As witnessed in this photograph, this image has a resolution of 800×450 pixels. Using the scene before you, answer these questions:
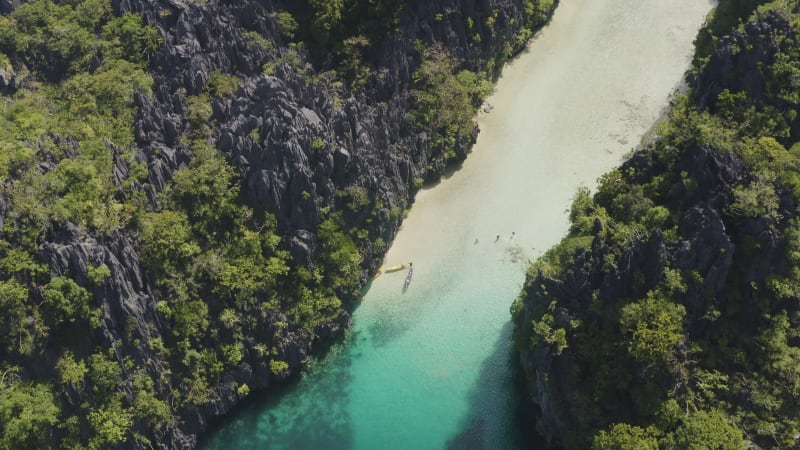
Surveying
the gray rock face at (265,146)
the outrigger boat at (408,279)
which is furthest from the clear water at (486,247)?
the gray rock face at (265,146)

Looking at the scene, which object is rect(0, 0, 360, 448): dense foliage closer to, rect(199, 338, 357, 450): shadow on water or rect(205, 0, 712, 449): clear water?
rect(199, 338, 357, 450): shadow on water

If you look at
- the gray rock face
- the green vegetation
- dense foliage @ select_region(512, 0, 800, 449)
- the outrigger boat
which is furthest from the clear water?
dense foliage @ select_region(512, 0, 800, 449)

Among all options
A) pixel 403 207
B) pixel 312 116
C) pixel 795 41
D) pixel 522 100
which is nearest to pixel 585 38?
pixel 522 100

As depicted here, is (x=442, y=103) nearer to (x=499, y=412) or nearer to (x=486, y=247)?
(x=486, y=247)

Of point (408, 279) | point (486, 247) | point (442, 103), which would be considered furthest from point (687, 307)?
point (442, 103)

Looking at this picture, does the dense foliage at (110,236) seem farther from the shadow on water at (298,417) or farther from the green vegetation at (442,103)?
the green vegetation at (442,103)

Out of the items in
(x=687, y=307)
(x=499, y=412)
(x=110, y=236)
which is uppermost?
(x=110, y=236)
